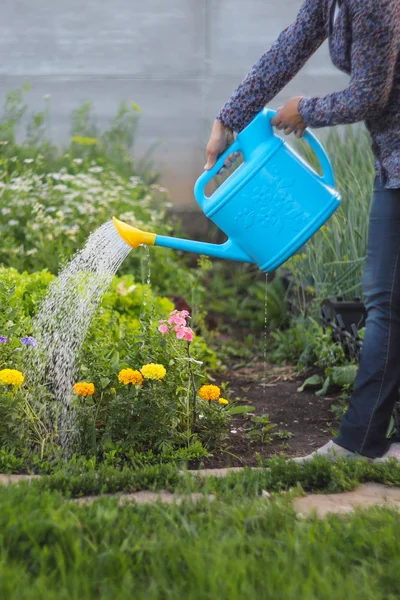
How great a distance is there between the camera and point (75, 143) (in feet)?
18.1

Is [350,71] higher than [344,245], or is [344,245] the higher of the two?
→ [350,71]

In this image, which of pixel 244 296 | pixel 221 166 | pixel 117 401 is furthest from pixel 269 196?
pixel 244 296

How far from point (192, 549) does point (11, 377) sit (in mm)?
1001

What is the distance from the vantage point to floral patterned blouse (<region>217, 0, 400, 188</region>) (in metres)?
2.08

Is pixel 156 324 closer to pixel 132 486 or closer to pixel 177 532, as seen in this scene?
pixel 132 486

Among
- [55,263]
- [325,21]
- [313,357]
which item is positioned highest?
[325,21]

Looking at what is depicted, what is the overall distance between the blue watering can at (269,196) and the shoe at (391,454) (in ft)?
2.20

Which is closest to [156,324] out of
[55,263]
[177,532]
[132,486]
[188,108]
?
[132,486]

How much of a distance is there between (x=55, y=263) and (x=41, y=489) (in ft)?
7.00

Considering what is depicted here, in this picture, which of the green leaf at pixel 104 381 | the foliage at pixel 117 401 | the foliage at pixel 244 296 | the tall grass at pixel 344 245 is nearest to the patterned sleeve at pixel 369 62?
the foliage at pixel 117 401

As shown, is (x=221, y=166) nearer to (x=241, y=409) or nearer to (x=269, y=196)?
(x=269, y=196)

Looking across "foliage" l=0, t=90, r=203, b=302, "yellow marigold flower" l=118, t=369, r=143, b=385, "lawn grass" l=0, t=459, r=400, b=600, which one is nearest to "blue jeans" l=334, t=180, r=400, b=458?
"lawn grass" l=0, t=459, r=400, b=600

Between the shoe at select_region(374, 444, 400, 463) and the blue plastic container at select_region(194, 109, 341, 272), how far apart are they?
0.67 metres

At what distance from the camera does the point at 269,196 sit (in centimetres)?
231
